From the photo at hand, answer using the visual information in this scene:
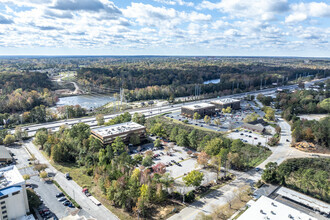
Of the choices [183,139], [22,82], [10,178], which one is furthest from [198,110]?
[22,82]

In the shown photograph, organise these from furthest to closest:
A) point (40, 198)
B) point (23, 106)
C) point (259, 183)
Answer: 1. point (23, 106)
2. point (259, 183)
3. point (40, 198)

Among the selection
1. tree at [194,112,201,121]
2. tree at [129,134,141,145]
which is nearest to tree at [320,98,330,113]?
tree at [194,112,201,121]

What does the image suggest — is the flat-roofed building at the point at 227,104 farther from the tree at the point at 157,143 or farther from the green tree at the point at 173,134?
the tree at the point at 157,143

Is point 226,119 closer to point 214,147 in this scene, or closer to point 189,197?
point 214,147

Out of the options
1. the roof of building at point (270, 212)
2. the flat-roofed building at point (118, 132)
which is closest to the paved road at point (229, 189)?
the roof of building at point (270, 212)

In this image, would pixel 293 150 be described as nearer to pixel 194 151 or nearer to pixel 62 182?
pixel 194 151

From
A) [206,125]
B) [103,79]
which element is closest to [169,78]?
[103,79]

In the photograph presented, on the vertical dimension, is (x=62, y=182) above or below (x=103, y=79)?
below
